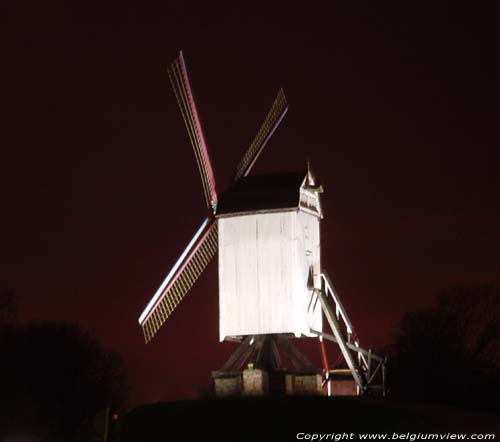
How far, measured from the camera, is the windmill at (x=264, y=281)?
37.9 meters

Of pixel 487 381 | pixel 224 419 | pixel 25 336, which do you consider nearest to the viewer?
pixel 224 419

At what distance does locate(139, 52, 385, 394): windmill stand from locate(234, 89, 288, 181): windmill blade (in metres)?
0.52

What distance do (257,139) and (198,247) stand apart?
4163mm

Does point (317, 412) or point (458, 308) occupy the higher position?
point (458, 308)

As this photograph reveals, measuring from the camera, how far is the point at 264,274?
38094mm

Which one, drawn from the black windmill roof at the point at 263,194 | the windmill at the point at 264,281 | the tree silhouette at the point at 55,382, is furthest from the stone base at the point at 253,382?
the tree silhouette at the point at 55,382

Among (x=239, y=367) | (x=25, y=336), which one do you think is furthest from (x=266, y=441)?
(x=25, y=336)

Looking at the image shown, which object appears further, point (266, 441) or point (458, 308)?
point (458, 308)

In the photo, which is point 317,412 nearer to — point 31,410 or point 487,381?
point 487,381

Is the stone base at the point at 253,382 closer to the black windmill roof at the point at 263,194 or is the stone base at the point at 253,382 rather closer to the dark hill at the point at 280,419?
the dark hill at the point at 280,419

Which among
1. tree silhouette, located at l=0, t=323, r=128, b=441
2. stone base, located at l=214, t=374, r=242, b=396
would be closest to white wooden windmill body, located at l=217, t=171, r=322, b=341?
stone base, located at l=214, t=374, r=242, b=396

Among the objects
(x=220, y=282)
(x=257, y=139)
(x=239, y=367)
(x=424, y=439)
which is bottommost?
(x=424, y=439)

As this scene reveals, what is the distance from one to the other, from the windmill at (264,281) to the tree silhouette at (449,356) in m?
10.4

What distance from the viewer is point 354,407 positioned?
34.2m
